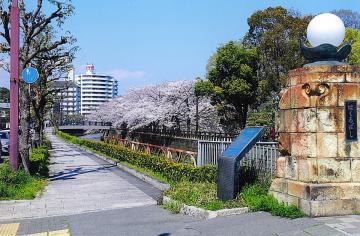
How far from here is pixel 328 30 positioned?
823cm

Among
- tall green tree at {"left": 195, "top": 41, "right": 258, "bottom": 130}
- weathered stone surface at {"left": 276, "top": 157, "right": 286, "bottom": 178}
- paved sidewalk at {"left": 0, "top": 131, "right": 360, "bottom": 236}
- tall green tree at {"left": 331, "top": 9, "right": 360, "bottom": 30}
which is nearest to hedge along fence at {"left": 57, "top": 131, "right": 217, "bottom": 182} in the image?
paved sidewalk at {"left": 0, "top": 131, "right": 360, "bottom": 236}

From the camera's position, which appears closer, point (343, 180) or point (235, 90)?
point (343, 180)

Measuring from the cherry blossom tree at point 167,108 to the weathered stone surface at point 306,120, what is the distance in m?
24.3

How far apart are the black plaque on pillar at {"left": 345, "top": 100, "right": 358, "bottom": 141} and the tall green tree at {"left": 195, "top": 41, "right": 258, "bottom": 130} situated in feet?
93.6

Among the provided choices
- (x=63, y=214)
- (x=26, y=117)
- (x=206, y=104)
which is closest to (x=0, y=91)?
(x=206, y=104)

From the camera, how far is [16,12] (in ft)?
47.4

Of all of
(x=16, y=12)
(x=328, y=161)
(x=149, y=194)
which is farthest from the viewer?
(x=16, y=12)

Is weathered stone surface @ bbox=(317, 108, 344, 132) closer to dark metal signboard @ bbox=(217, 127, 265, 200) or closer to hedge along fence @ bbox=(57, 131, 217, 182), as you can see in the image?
dark metal signboard @ bbox=(217, 127, 265, 200)

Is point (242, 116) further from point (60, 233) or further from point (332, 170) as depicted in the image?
point (60, 233)

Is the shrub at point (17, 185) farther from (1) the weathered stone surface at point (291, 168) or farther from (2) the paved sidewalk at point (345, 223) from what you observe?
(2) the paved sidewalk at point (345, 223)

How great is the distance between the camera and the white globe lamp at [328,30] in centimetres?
823

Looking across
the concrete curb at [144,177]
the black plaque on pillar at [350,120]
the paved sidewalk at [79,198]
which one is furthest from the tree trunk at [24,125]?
the black plaque on pillar at [350,120]

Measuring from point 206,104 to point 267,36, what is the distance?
8884mm

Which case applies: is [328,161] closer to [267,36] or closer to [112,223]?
Answer: [112,223]
